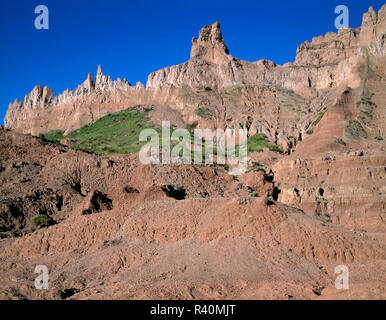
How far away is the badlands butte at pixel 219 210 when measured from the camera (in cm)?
1400

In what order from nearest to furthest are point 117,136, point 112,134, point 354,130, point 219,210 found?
point 219,210, point 354,130, point 117,136, point 112,134

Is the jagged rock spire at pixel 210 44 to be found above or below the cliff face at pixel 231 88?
above

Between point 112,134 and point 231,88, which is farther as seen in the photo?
point 231,88

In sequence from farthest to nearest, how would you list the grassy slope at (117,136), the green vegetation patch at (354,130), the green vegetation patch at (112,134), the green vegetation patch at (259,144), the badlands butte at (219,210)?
1. the green vegetation patch at (259,144)
2. the grassy slope at (117,136)
3. the green vegetation patch at (112,134)
4. the green vegetation patch at (354,130)
5. the badlands butte at (219,210)

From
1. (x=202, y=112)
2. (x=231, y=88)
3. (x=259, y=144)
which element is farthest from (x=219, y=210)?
(x=231, y=88)

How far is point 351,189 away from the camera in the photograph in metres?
29.3

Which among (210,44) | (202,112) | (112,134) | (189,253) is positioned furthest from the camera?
(210,44)

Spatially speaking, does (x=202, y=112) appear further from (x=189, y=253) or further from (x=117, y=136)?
(x=189, y=253)

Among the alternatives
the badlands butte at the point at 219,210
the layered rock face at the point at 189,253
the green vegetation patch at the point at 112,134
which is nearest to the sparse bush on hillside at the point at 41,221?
the badlands butte at the point at 219,210

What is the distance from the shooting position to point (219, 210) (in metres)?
17.8

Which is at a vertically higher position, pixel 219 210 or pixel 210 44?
pixel 210 44

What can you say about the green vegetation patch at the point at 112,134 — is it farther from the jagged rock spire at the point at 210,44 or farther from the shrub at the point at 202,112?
the jagged rock spire at the point at 210,44
